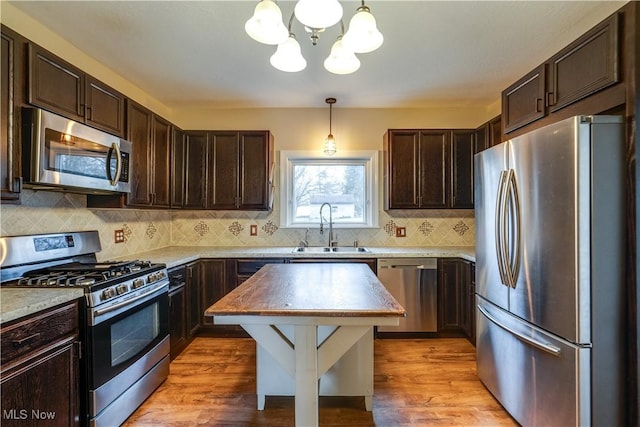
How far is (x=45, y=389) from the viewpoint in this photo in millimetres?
1425

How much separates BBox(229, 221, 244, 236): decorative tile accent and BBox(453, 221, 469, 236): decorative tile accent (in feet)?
8.37

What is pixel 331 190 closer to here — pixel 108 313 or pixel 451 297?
pixel 451 297

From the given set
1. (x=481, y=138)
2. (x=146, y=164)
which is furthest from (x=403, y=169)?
(x=146, y=164)

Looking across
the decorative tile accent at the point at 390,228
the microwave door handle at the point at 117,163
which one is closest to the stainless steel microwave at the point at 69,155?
the microwave door handle at the point at 117,163

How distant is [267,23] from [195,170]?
234cm

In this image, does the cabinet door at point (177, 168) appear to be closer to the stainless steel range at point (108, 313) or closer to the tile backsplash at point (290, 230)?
the tile backsplash at point (290, 230)

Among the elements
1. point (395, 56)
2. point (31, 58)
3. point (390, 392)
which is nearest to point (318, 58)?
point (395, 56)

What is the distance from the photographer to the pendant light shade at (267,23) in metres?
1.31

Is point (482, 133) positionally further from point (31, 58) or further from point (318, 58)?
point (31, 58)

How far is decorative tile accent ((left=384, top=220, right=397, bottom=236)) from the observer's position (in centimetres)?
366

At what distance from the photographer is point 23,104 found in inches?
64.3

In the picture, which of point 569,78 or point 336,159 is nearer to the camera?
point 569,78

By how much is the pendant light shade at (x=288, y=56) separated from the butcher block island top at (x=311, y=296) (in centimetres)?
123

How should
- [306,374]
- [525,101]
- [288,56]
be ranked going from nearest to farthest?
1. [306,374]
2. [288,56]
3. [525,101]
